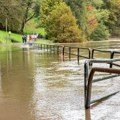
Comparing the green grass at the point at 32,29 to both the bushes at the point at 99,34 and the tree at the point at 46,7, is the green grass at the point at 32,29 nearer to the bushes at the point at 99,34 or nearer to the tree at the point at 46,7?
the tree at the point at 46,7

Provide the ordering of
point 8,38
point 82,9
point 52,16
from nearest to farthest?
point 8,38 < point 52,16 < point 82,9

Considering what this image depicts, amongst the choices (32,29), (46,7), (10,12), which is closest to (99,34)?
(32,29)

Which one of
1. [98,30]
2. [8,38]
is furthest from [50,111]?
[98,30]

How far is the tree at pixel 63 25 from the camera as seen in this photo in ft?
219

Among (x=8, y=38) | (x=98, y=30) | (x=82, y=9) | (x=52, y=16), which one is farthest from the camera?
(x=98, y=30)

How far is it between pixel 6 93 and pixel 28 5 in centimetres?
6934

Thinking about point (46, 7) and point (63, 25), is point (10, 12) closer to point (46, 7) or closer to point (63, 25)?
point (46, 7)

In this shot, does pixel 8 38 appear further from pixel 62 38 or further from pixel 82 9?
pixel 82 9

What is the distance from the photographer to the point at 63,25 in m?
67.3

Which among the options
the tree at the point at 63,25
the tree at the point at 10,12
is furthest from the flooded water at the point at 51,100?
the tree at the point at 10,12

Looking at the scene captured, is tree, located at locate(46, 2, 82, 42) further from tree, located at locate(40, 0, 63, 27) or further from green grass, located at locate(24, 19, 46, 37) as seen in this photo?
green grass, located at locate(24, 19, 46, 37)

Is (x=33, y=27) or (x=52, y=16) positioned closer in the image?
(x=52, y=16)

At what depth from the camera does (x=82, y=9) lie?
74.9m

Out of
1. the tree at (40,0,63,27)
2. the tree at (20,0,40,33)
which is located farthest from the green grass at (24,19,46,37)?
the tree at (40,0,63,27)
